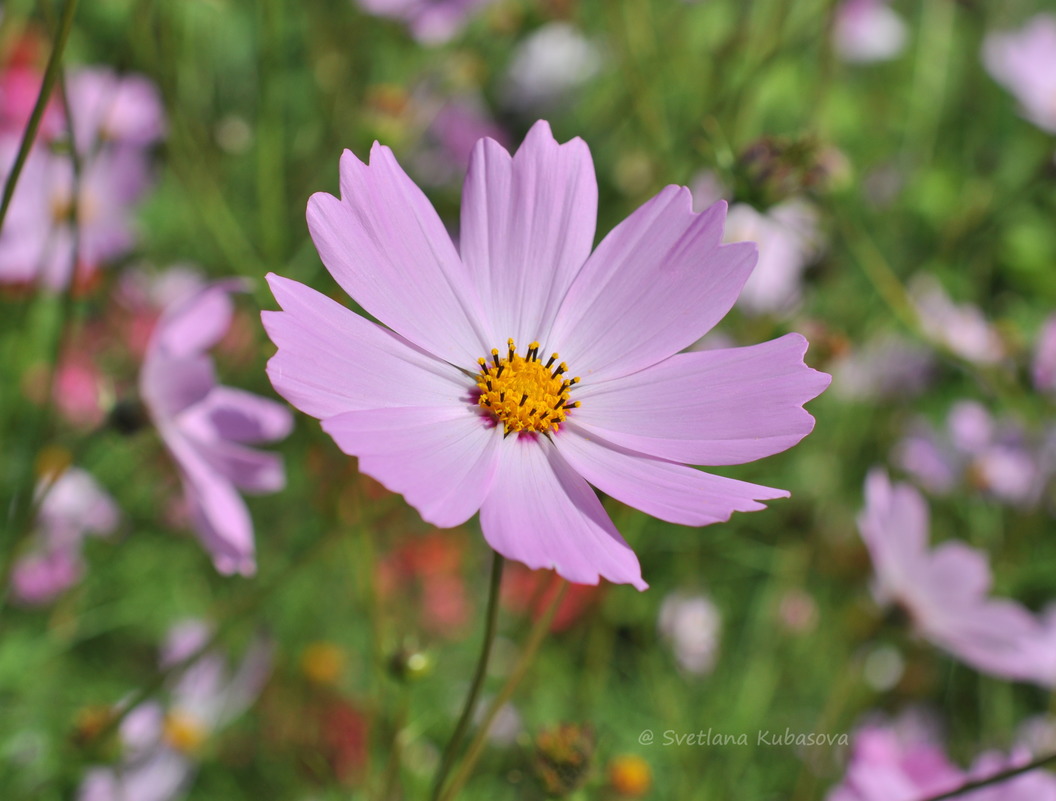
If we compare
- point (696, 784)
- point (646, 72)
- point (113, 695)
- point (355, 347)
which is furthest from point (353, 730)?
point (646, 72)

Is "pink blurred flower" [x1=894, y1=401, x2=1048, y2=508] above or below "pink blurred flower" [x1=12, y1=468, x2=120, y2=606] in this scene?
below

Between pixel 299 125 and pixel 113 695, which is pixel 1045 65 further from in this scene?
pixel 113 695

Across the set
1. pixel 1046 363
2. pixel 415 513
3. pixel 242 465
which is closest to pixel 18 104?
pixel 415 513

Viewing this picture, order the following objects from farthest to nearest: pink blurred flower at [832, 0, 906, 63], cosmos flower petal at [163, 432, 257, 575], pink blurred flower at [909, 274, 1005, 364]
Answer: pink blurred flower at [832, 0, 906, 63] < pink blurred flower at [909, 274, 1005, 364] < cosmos flower petal at [163, 432, 257, 575]

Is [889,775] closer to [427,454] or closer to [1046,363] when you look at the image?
[427,454]

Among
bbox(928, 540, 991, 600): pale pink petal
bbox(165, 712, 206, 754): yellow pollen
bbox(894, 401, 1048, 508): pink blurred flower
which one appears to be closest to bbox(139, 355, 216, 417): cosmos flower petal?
bbox(165, 712, 206, 754): yellow pollen

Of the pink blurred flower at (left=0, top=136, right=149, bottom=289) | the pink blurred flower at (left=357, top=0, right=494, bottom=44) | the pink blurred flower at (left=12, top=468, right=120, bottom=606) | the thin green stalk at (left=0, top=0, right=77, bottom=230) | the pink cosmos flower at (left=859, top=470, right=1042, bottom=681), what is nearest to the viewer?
the thin green stalk at (left=0, top=0, right=77, bottom=230)

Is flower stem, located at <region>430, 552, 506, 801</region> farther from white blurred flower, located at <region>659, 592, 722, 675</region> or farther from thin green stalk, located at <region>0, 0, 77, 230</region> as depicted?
white blurred flower, located at <region>659, 592, 722, 675</region>
